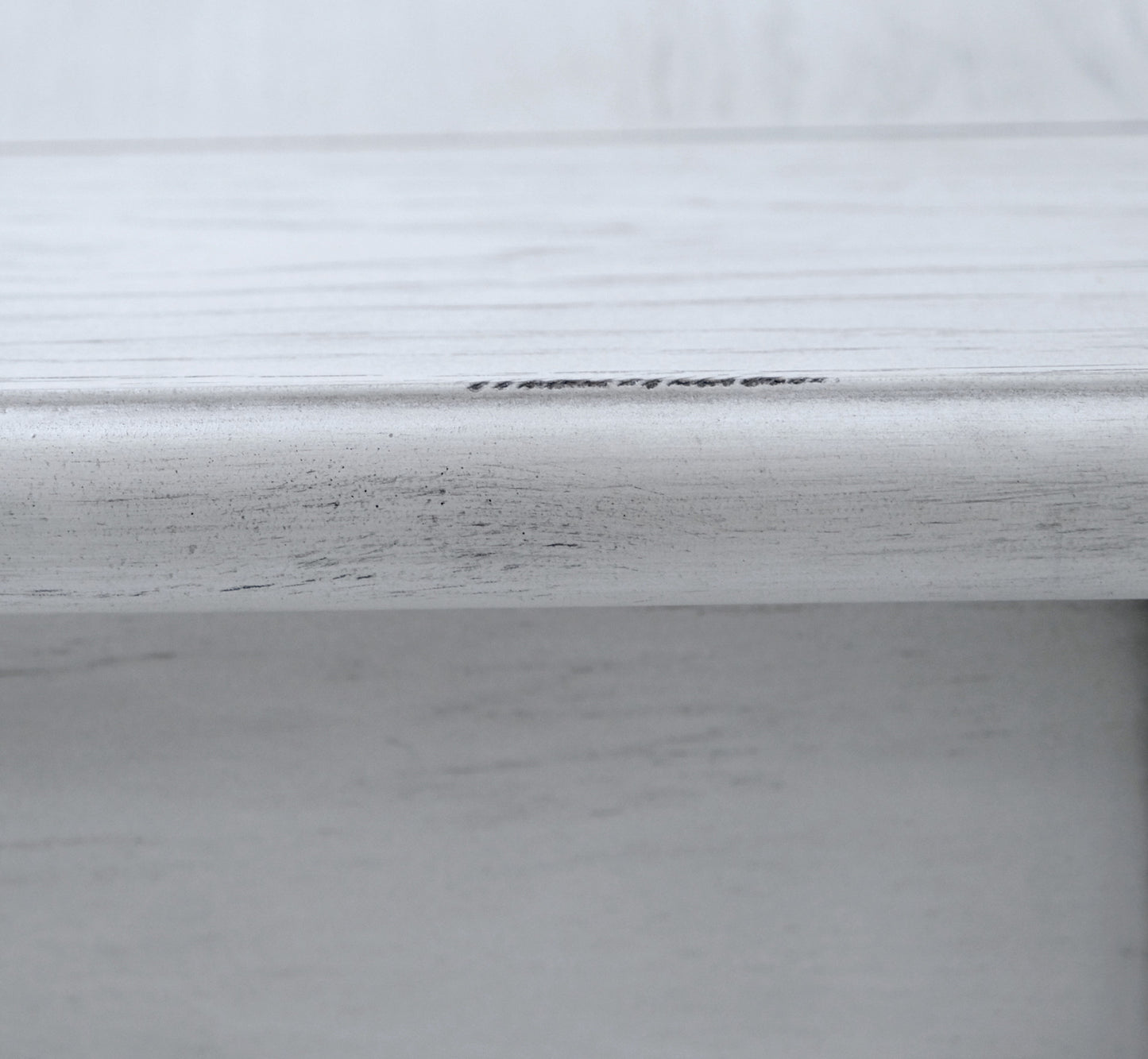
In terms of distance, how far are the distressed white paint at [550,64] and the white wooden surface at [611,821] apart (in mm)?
309

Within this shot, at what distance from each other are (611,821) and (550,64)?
0.34m

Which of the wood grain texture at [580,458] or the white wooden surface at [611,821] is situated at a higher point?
the wood grain texture at [580,458]

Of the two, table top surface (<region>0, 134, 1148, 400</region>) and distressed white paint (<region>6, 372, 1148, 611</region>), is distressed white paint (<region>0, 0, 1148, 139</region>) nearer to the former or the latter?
table top surface (<region>0, 134, 1148, 400</region>)

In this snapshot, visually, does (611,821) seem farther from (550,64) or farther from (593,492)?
(550,64)

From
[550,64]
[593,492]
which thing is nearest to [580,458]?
[593,492]

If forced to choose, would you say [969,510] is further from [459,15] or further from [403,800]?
[459,15]

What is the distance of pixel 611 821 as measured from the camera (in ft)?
0.51

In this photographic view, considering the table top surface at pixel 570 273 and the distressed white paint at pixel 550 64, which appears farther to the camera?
the distressed white paint at pixel 550 64

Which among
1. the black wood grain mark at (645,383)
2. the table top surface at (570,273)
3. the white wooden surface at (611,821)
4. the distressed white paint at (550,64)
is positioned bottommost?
the white wooden surface at (611,821)

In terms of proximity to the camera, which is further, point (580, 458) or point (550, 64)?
point (550, 64)

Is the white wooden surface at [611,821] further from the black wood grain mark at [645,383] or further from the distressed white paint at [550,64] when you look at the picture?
the distressed white paint at [550,64]

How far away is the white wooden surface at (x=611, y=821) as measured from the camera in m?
0.15

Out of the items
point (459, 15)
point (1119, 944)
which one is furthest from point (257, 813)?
point (459, 15)

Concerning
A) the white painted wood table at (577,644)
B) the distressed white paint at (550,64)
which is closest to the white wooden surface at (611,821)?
the white painted wood table at (577,644)
